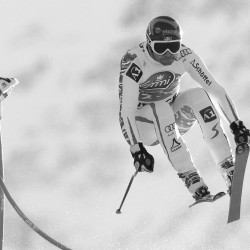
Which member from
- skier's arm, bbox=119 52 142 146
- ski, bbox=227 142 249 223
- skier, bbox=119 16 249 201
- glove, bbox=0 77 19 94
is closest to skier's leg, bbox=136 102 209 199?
skier, bbox=119 16 249 201

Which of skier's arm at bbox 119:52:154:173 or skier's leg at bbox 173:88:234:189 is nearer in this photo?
skier's arm at bbox 119:52:154:173

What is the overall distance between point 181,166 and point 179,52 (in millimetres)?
1642

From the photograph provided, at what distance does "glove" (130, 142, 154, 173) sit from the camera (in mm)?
10039

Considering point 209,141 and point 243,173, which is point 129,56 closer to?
point 209,141

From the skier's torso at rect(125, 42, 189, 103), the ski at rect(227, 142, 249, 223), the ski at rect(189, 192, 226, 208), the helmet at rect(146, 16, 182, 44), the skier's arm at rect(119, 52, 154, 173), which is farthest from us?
the skier's torso at rect(125, 42, 189, 103)

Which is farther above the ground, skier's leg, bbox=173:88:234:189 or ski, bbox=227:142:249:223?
skier's leg, bbox=173:88:234:189

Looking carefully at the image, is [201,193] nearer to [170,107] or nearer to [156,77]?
[170,107]

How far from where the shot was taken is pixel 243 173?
33.0 ft

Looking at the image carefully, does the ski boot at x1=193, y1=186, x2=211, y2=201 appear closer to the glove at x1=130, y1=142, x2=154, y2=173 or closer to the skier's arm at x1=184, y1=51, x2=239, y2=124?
the glove at x1=130, y1=142, x2=154, y2=173

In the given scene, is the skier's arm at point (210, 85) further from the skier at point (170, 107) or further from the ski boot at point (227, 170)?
the ski boot at point (227, 170)

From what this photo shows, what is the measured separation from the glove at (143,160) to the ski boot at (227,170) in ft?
3.44

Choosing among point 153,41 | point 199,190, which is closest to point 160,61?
point 153,41

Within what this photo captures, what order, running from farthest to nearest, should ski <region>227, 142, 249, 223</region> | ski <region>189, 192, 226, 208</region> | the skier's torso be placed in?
the skier's torso < ski <region>227, 142, 249, 223</region> < ski <region>189, 192, 226, 208</region>

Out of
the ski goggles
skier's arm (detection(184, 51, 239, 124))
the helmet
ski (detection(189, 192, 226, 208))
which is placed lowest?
ski (detection(189, 192, 226, 208))
